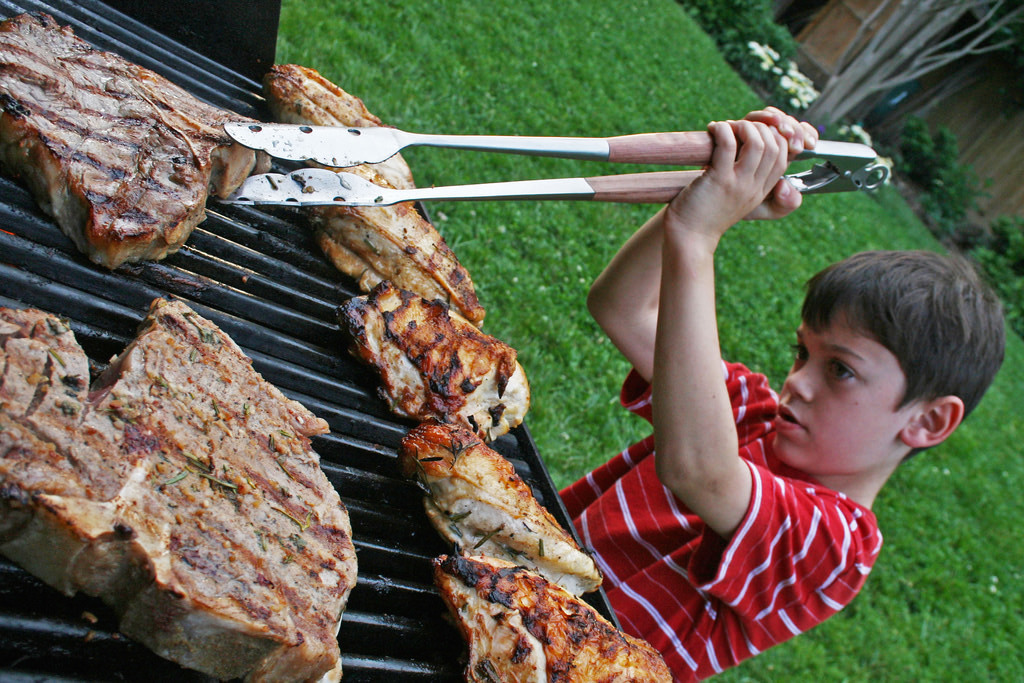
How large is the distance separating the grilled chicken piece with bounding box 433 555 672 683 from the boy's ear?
1.47 metres

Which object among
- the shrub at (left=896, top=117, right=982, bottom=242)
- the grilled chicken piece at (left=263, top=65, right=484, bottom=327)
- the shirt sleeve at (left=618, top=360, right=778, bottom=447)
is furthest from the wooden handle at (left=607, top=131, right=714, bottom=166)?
the shrub at (left=896, top=117, right=982, bottom=242)

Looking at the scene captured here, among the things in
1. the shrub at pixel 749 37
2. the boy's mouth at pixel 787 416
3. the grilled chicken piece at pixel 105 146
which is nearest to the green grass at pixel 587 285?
the boy's mouth at pixel 787 416

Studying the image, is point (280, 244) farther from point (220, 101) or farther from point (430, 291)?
point (220, 101)

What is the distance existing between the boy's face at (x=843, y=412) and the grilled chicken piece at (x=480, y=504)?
1.15 meters

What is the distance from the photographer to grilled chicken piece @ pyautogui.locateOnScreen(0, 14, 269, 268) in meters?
1.99

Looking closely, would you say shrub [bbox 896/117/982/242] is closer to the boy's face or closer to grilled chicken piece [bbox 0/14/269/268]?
the boy's face

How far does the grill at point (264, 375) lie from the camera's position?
143 cm

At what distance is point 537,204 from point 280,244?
205 inches

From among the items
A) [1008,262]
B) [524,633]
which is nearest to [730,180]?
[524,633]

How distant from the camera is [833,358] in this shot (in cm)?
278

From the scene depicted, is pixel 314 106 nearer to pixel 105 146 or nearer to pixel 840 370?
pixel 105 146

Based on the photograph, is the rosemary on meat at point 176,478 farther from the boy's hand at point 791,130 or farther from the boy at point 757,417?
the boy's hand at point 791,130

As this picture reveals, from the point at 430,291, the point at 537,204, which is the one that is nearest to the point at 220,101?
the point at 430,291

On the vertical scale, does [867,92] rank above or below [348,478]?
above
